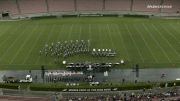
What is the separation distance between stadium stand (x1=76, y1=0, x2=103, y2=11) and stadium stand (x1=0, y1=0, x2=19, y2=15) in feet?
48.1

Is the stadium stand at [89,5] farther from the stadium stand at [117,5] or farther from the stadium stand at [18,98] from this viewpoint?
the stadium stand at [18,98]

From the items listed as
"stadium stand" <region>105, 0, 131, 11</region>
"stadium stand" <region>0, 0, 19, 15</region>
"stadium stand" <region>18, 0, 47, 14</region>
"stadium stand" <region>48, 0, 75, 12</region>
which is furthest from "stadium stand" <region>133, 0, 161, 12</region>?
"stadium stand" <region>0, 0, 19, 15</region>

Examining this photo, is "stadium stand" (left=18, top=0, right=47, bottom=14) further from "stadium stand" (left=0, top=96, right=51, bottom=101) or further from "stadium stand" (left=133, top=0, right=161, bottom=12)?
"stadium stand" (left=0, top=96, right=51, bottom=101)

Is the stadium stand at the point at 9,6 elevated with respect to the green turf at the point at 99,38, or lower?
elevated

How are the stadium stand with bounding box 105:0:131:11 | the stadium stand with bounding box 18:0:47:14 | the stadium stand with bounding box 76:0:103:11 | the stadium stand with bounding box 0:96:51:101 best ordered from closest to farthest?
the stadium stand with bounding box 0:96:51:101 < the stadium stand with bounding box 18:0:47:14 < the stadium stand with bounding box 105:0:131:11 < the stadium stand with bounding box 76:0:103:11

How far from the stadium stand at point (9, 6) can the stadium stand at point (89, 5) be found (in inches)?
577

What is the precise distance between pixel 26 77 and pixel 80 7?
4800 cm

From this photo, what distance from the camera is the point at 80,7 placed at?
96.2 m

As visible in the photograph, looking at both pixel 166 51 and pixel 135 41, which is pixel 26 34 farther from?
pixel 166 51

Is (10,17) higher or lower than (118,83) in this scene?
higher

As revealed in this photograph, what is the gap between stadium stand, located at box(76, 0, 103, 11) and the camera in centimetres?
9612

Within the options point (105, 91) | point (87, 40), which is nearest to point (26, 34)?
point (87, 40)

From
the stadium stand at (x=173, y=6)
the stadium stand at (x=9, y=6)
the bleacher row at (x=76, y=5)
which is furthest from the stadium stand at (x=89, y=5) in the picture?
the stadium stand at (x=173, y=6)

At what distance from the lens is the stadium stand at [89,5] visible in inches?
3784
